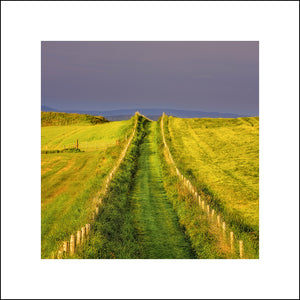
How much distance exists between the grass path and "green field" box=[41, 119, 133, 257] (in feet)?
5.66

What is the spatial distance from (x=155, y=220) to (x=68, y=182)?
15.6 ft

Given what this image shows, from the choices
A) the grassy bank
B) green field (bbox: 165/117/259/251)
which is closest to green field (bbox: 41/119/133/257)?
the grassy bank

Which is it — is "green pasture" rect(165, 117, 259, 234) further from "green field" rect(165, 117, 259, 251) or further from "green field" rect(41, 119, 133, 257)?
"green field" rect(41, 119, 133, 257)

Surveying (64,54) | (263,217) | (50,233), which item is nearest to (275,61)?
(263,217)

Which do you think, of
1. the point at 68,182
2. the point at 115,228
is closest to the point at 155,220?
the point at 115,228

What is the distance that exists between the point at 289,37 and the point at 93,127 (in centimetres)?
1382

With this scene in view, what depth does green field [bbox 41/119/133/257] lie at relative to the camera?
34.1 ft

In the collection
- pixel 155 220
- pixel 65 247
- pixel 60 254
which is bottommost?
pixel 60 254

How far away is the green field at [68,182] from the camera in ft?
34.1

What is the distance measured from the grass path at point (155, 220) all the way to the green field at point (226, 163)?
1643 millimetres

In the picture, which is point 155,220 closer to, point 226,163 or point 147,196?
point 147,196

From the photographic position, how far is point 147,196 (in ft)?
44.6

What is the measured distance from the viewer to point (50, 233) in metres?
10.1

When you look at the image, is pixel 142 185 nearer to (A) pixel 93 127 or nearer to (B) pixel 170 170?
(B) pixel 170 170
